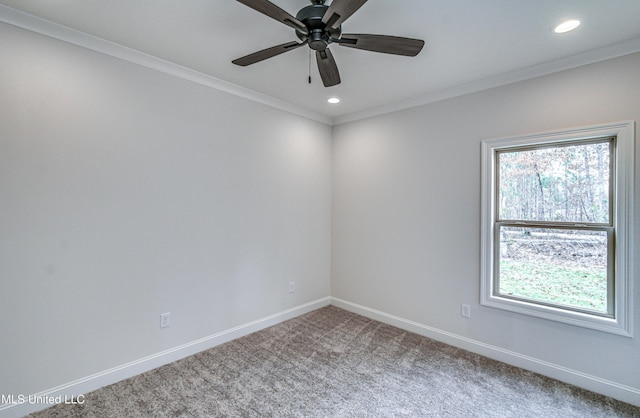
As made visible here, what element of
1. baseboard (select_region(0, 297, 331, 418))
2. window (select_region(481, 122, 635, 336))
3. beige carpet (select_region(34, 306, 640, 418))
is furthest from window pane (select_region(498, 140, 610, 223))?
baseboard (select_region(0, 297, 331, 418))

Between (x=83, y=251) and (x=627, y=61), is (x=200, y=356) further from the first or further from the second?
(x=627, y=61)

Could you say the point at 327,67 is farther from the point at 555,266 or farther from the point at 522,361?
the point at 522,361

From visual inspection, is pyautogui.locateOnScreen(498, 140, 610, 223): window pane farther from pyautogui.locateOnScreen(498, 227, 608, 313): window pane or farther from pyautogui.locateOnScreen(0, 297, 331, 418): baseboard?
pyautogui.locateOnScreen(0, 297, 331, 418): baseboard

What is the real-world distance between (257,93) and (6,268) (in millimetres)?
2484

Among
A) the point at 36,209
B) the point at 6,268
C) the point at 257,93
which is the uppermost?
the point at 257,93

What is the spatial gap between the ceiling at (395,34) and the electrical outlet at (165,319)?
7.18ft

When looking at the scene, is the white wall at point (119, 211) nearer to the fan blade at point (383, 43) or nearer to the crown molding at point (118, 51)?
the crown molding at point (118, 51)

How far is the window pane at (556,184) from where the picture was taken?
2342 millimetres

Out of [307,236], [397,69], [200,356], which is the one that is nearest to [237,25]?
[397,69]

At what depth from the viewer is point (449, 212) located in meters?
3.05

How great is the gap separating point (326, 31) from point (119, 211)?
6.65 feet

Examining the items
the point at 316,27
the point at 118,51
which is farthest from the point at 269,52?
the point at 118,51

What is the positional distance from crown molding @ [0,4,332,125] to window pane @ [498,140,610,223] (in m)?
2.59

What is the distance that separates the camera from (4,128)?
1867 mm
